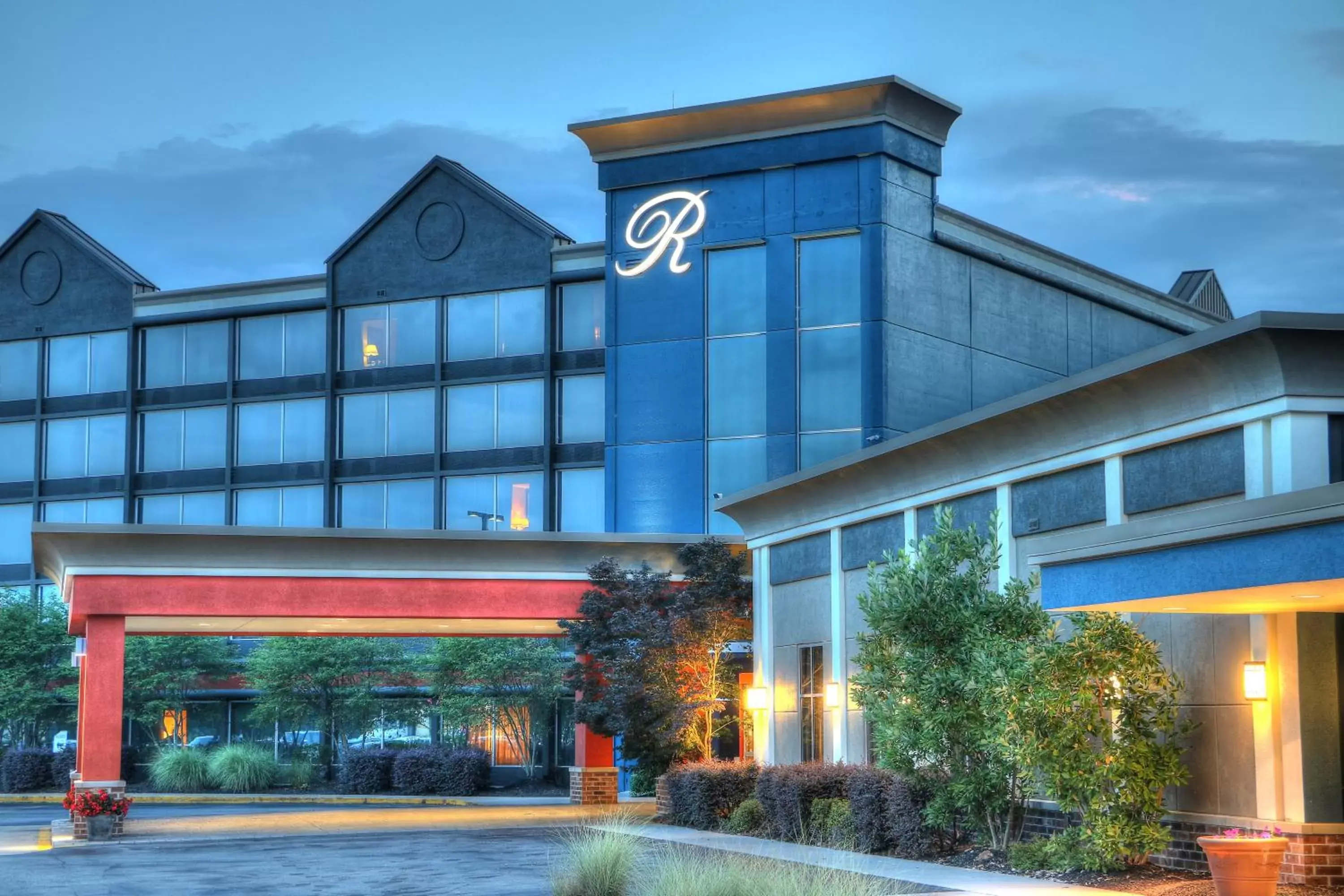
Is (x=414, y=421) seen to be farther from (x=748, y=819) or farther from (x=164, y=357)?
(x=748, y=819)

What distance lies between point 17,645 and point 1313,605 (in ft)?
167

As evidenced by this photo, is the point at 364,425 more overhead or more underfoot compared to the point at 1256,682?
more overhead

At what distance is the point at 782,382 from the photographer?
41.8 m

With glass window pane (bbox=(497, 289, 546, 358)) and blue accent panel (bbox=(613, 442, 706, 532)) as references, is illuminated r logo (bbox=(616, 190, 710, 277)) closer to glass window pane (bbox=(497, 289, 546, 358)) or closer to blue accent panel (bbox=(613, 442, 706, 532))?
blue accent panel (bbox=(613, 442, 706, 532))

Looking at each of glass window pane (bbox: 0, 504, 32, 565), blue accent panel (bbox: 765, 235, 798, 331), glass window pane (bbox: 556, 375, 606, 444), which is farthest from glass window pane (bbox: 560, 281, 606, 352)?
glass window pane (bbox: 0, 504, 32, 565)

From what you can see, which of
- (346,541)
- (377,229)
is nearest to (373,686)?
(377,229)

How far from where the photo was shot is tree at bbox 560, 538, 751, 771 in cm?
3331

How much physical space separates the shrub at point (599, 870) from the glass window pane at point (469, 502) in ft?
130

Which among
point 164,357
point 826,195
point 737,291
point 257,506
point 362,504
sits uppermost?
point 826,195

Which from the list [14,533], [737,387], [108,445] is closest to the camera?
[737,387]

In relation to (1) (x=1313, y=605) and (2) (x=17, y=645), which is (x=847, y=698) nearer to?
(1) (x=1313, y=605)

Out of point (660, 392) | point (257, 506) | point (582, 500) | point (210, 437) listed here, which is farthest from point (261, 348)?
point (660, 392)

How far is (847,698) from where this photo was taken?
2941cm

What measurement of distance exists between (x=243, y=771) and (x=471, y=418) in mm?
14921
